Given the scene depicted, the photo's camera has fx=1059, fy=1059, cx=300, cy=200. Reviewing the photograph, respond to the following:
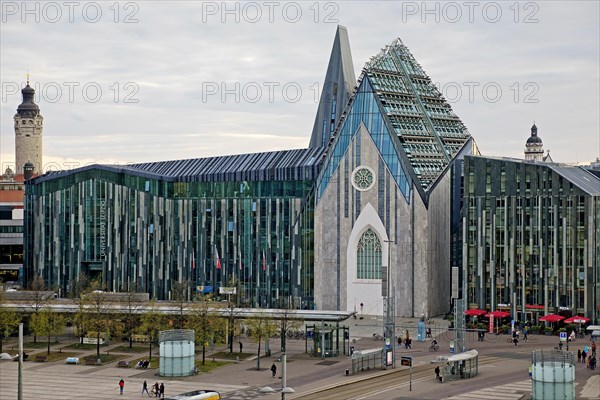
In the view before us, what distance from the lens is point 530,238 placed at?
14212 cm

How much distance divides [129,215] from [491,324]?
67921mm

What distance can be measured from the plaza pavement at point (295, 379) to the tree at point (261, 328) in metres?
2.65

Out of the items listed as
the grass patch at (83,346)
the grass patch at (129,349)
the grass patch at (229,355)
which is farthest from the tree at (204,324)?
the grass patch at (83,346)

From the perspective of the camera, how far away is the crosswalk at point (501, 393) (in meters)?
90.9

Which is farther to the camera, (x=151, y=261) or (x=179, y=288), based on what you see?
(x=151, y=261)

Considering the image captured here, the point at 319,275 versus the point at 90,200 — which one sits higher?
the point at 90,200

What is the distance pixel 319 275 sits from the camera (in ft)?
531

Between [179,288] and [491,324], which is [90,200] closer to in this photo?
[179,288]

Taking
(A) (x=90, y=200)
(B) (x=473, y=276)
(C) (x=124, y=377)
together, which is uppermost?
(A) (x=90, y=200)

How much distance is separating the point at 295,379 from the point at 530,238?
52.3m

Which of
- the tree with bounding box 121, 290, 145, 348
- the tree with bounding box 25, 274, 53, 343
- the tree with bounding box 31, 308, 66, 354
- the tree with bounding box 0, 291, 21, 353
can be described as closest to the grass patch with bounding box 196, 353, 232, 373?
the tree with bounding box 121, 290, 145, 348

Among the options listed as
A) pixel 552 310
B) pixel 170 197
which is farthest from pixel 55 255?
pixel 552 310

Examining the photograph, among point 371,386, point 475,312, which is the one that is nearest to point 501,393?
point 371,386

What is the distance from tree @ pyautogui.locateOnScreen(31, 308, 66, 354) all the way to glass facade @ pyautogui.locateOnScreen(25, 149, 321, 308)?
1670 inches
